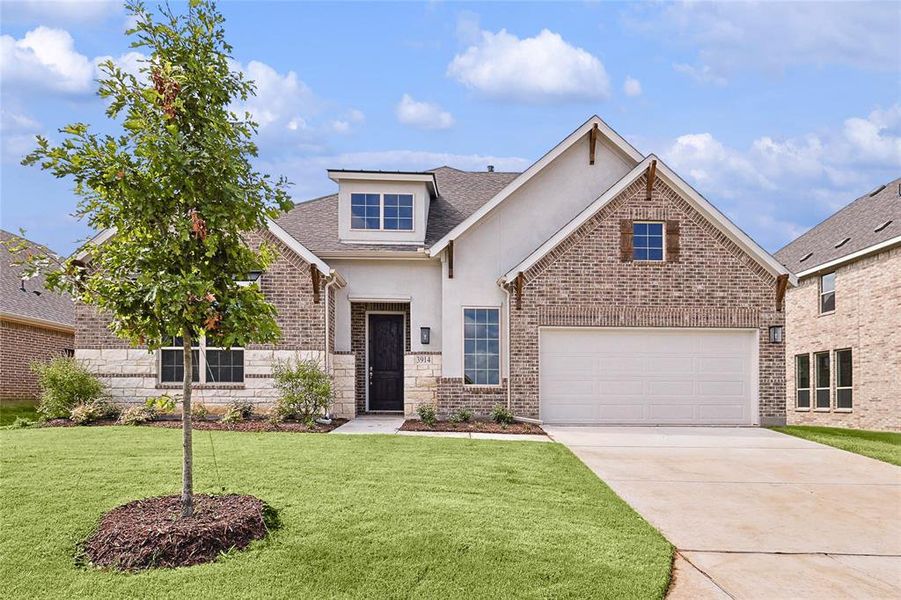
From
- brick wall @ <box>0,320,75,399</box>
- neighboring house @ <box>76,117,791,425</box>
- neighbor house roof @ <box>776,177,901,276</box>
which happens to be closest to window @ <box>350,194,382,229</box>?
neighboring house @ <box>76,117,791,425</box>

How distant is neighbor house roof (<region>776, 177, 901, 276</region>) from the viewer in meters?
19.4

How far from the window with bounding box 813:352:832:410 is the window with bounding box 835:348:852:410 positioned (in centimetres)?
43

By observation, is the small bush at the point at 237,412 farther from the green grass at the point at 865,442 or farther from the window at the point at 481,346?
the green grass at the point at 865,442

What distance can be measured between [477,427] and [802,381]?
50.1 feet

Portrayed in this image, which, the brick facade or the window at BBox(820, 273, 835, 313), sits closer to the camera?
the brick facade

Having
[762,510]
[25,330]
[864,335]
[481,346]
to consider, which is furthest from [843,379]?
[25,330]

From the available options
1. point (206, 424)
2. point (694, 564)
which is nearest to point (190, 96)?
point (694, 564)

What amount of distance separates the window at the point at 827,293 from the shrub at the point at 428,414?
1447 centimetres

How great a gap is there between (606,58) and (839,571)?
941 centimetres

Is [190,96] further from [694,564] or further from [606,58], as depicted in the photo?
[606,58]

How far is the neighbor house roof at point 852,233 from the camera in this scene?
19.4 metres

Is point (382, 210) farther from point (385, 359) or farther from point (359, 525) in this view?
point (359, 525)

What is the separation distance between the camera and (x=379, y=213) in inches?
654

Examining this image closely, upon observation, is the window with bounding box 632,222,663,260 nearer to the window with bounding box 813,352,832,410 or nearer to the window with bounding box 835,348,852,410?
the window with bounding box 835,348,852,410
